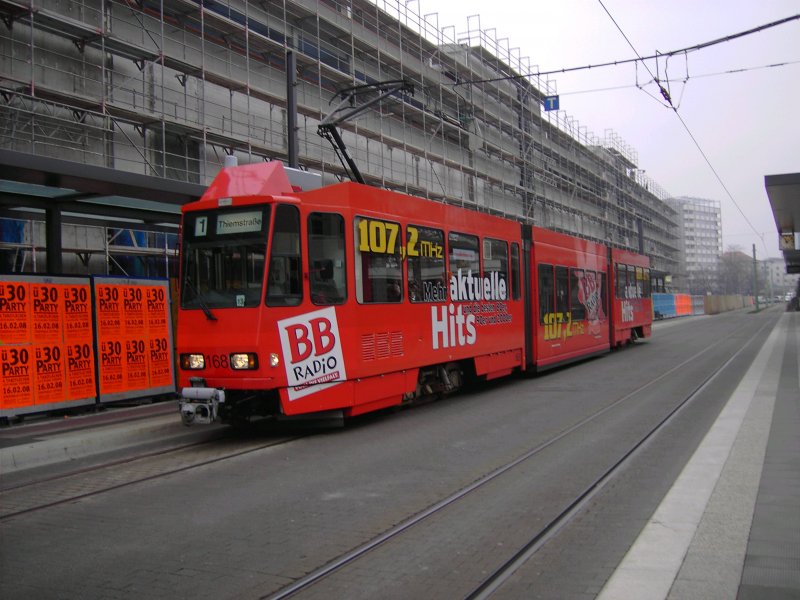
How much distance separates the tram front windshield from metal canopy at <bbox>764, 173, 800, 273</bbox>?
15338 mm

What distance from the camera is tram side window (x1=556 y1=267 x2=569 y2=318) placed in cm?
1653

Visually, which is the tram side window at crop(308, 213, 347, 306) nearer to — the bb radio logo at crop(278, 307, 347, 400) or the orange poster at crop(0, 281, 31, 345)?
the bb radio logo at crop(278, 307, 347, 400)

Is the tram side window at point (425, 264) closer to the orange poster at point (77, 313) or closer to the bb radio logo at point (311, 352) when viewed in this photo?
the bb radio logo at point (311, 352)

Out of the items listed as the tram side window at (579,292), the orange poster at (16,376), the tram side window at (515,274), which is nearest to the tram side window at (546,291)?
the tram side window at (515,274)

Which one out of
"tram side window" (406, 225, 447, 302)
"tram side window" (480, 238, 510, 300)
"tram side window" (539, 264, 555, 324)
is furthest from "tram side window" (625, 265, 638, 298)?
"tram side window" (406, 225, 447, 302)

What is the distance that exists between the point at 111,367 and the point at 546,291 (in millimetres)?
9395

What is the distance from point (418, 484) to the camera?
6.53 meters

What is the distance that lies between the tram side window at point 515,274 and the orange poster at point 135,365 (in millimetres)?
7213

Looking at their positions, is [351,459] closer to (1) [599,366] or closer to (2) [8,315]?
(2) [8,315]

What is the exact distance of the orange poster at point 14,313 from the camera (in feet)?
31.6

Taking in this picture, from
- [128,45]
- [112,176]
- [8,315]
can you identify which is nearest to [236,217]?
[112,176]

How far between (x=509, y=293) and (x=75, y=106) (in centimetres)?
1195

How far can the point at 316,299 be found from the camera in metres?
8.78

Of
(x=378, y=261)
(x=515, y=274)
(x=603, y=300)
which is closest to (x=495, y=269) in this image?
(x=515, y=274)
